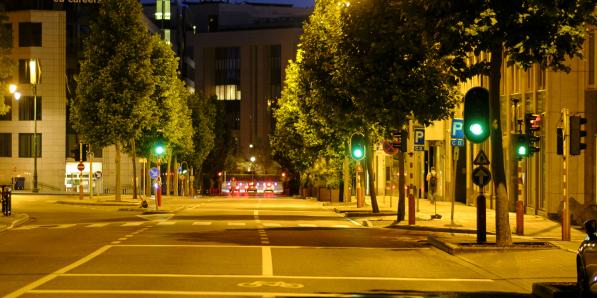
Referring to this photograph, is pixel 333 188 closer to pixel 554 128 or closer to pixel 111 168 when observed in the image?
pixel 554 128

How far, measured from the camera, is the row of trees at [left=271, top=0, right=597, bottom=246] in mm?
19578

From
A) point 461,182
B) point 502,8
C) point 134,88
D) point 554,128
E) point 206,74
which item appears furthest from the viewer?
point 206,74

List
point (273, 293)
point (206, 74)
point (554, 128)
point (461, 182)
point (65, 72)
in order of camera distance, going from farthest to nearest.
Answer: point (206, 74)
point (65, 72)
point (461, 182)
point (554, 128)
point (273, 293)

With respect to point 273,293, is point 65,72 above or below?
above

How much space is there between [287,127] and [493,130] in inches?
1697

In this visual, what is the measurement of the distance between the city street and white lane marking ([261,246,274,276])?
0.06ft

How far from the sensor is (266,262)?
18672mm

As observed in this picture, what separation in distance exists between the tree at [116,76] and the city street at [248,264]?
82.6 feet

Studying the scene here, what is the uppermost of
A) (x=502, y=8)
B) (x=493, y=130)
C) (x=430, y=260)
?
(x=502, y=8)

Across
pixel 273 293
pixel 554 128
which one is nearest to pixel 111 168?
pixel 554 128

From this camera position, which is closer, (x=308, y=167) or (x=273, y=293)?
(x=273, y=293)

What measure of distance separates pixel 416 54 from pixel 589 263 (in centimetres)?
1338

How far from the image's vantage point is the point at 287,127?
64.2 m

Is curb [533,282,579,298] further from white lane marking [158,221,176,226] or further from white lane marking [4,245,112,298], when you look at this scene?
white lane marking [158,221,176,226]
